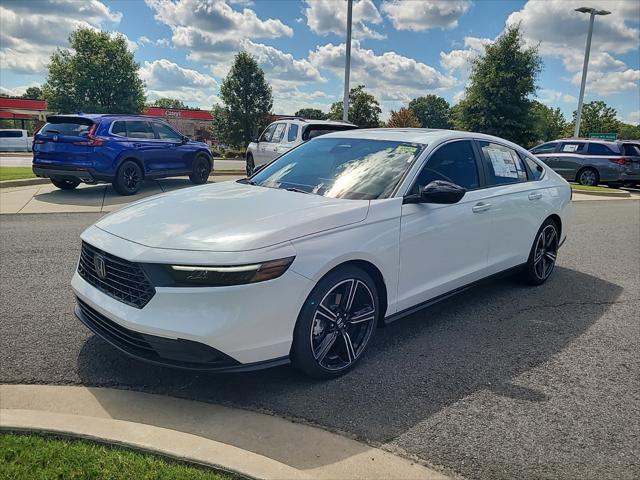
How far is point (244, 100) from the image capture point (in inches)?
1559

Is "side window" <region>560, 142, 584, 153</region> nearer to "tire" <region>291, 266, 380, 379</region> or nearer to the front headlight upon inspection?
"tire" <region>291, 266, 380, 379</region>

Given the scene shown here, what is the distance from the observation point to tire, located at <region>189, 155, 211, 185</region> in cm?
1349

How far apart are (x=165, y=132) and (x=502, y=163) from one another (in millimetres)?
9614

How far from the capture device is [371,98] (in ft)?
135

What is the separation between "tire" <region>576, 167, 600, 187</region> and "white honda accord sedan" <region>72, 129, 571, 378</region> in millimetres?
16001

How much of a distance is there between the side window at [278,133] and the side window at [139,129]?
3.31 m

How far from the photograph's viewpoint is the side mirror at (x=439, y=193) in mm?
3750

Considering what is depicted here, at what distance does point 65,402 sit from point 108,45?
132 feet

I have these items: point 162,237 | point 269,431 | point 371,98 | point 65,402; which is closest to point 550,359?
point 269,431

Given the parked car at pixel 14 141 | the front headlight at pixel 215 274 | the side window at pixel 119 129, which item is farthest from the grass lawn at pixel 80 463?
the parked car at pixel 14 141

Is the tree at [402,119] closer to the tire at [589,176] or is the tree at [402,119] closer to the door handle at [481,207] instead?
the tire at [589,176]

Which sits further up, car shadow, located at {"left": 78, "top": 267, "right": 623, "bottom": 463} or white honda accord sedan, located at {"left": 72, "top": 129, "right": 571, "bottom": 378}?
white honda accord sedan, located at {"left": 72, "top": 129, "right": 571, "bottom": 378}

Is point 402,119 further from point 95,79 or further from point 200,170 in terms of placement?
point 200,170

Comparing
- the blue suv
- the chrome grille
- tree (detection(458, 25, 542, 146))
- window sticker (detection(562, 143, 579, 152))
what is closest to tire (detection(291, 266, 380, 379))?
the chrome grille
